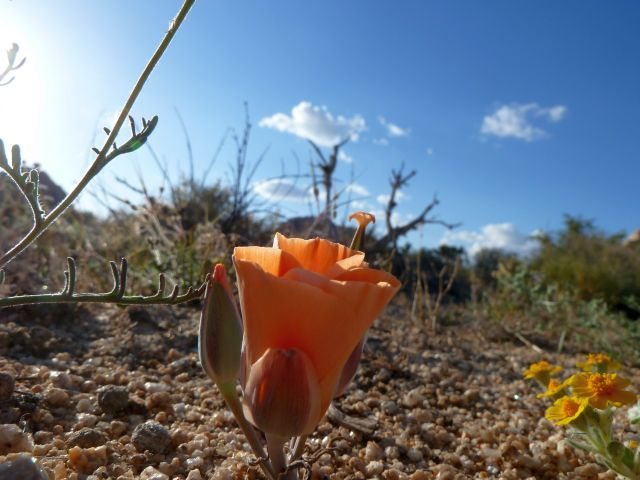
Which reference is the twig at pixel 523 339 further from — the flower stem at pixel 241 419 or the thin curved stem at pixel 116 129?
the thin curved stem at pixel 116 129

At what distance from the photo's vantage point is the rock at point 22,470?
78 centimetres

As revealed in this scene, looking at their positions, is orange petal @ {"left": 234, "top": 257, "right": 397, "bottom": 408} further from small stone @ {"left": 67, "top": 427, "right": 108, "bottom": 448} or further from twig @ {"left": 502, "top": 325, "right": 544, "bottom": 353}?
twig @ {"left": 502, "top": 325, "right": 544, "bottom": 353}

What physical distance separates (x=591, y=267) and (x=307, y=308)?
9398 mm

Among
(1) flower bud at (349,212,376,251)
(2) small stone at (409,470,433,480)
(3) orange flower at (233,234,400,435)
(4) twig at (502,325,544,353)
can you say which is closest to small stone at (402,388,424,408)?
(2) small stone at (409,470,433,480)

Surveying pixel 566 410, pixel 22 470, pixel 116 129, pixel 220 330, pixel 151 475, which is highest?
pixel 116 129

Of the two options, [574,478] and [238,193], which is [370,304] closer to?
[574,478]

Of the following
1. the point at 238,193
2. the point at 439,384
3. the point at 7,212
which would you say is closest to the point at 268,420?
the point at 439,384

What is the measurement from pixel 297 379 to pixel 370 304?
129 millimetres

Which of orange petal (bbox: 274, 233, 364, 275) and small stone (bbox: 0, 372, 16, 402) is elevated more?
orange petal (bbox: 274, 233, 364, 275)

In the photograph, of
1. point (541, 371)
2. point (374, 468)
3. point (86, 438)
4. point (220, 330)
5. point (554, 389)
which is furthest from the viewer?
point (541, 371)

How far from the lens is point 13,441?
1.11 meters

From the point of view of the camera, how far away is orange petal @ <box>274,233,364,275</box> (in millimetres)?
768

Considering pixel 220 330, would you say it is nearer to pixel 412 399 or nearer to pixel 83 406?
pixel 83 406

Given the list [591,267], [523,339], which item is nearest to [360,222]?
[523,339]
